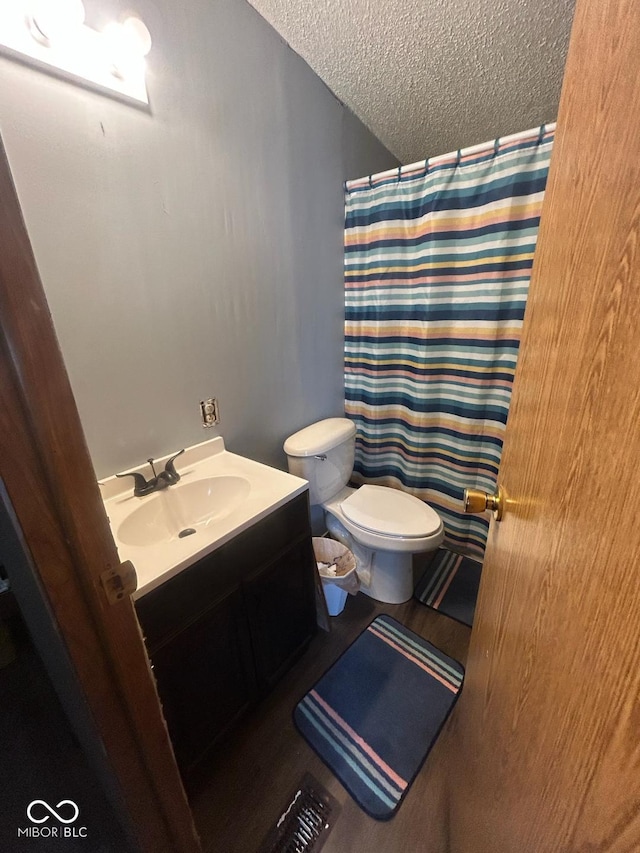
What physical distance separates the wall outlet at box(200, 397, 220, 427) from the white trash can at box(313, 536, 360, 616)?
0.70 meters

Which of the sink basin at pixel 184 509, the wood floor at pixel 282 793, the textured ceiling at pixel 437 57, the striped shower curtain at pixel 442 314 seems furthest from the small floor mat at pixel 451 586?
the textured ceiling at pixel 437 57

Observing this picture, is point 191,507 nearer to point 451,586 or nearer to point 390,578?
point 390,578

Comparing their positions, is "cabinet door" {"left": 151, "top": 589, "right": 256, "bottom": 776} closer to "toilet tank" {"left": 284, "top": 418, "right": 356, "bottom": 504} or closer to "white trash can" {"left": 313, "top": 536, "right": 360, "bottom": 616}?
"white trash can" {"left": 313, "top": 536, "right": 360, "bottom": 616}

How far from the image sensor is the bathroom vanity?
2.96 feet

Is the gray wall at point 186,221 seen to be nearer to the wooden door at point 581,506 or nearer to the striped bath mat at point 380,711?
the striped bath mat at point 380,711

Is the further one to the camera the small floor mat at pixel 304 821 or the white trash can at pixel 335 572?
the white trash can at pixel 335 572

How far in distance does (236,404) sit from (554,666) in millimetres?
1274

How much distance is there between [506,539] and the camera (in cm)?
66

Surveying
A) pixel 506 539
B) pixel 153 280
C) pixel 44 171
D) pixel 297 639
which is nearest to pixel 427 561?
pixel 297 639

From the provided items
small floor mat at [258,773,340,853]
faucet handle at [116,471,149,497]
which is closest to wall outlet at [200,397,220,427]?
faucet handle at [116,471,149,497]

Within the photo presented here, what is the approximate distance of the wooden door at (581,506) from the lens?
30 cm

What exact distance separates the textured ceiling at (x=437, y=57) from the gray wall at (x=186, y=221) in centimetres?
10

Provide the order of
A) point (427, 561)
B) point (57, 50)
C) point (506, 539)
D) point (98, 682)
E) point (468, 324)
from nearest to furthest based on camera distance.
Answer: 1. point (98, 682)
2. point (506, 539)
3. point (57, 50)
4. point (468, 324)
5. point (427, 561)

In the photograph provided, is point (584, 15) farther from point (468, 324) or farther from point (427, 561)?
point (427, 561)
